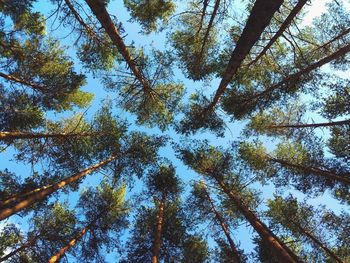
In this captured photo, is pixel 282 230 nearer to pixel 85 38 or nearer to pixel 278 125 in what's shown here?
pixel 278 125

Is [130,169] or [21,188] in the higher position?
[130,169]

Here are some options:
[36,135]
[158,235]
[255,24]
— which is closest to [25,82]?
[36,135]

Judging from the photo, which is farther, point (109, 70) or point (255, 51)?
point (109, 70)

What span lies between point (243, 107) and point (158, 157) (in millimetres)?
4410

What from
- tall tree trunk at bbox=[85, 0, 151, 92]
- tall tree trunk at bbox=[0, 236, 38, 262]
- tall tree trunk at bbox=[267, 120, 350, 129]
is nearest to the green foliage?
tall tree trunk at bbox=[85, 0, 151, 92]

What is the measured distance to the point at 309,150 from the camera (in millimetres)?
13344

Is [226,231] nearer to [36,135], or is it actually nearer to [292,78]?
[292,78]

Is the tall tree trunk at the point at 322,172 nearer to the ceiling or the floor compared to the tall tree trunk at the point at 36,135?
nearer to the floor

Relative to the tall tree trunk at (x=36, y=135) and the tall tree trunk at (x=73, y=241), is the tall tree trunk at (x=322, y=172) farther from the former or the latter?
the tall tree trunk at (x=73, y=241)

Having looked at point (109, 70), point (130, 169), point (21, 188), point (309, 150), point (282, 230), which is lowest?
point (282, 230)

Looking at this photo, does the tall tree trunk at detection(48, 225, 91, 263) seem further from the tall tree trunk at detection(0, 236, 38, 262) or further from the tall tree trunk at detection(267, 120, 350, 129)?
the tall tree trunk at detection(267, 120, 350, 129)

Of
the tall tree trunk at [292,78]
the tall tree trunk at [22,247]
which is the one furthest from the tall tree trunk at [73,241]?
the tall tree trunk at [292,78]

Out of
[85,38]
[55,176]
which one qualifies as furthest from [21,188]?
[85,38]

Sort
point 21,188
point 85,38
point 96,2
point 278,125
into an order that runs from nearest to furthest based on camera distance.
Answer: point 96,2, point 85,38, point 21,188, point 278,125
